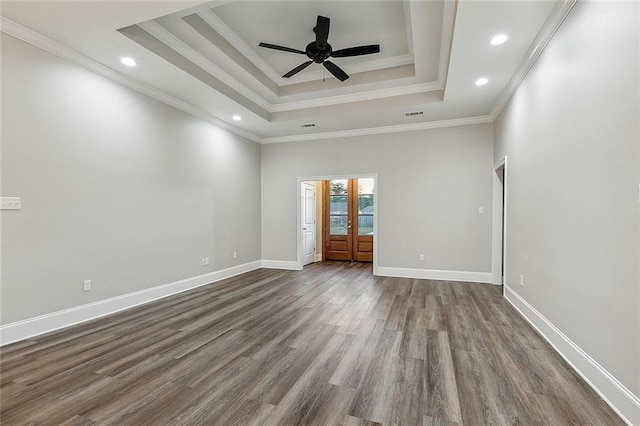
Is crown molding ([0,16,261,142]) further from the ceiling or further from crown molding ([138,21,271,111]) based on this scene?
crown molding ([138,21,271,111])

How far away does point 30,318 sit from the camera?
291 cm

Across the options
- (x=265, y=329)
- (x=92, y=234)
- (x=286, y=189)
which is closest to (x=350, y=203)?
(x=286, y=189)

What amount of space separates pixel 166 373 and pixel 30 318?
1824mm

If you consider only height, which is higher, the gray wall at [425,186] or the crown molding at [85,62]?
the crown molding at [85,62]

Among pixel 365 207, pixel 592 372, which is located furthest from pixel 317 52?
pixel 365 207

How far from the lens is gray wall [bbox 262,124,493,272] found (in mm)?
5414

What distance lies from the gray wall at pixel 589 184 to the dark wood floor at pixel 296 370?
0.46 m

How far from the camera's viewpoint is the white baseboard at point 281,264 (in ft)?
21.7

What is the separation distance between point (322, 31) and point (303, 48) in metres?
1.05

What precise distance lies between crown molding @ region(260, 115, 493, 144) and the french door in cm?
160

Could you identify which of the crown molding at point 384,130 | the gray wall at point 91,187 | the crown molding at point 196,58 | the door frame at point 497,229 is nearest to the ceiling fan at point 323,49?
the crown molding at point 196,58

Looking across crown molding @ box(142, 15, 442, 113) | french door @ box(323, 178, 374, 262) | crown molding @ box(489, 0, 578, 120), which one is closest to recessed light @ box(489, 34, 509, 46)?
crown molding @ box(489, 0, 578, 120)

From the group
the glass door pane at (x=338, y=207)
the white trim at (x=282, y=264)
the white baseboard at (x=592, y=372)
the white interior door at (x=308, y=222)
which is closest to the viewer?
the white baseboard at (x=592, y=372)

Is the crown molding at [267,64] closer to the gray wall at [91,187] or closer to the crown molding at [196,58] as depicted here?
the crown molding at [196,58]
